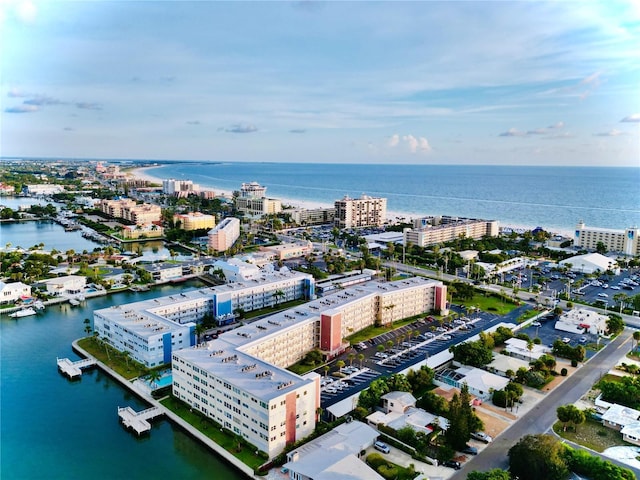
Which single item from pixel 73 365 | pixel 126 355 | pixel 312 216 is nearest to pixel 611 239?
pixel 312 216

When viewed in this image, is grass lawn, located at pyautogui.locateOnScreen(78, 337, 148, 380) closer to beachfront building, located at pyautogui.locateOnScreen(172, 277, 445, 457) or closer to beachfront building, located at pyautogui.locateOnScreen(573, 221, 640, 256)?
beachfront building, located at pyautogui.locateOnScreen(172, 277, 445, 457)

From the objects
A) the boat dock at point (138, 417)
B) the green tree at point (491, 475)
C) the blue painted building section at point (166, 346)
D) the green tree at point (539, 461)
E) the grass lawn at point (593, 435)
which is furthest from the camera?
the blue painted building section at point (166, 346)

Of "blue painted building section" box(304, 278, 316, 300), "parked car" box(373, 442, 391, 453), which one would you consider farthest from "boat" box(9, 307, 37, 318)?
"parked car" box(373, 442, 391, 453)

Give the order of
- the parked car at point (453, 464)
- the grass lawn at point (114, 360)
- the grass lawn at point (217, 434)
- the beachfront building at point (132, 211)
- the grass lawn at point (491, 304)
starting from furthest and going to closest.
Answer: the beachfront building at point (132, 211) < the grass lawn at point (491, 304) < the grass lawn at point (114, 360) < the grass lawn at point (217, 434) < the parked car at point (453, 464)

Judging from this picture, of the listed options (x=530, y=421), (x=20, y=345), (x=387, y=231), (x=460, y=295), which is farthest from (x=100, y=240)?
(x=530, y=421)

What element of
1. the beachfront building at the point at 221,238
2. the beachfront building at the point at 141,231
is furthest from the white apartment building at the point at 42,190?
the beachfront building at the point at 221,238

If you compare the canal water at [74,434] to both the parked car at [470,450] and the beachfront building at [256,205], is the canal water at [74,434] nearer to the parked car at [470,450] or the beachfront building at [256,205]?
the parked car at [470,450]

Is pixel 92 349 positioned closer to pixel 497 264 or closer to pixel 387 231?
pixel 497 264

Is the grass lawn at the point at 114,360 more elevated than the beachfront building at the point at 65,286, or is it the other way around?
the beachfront building at the point at 65,286
